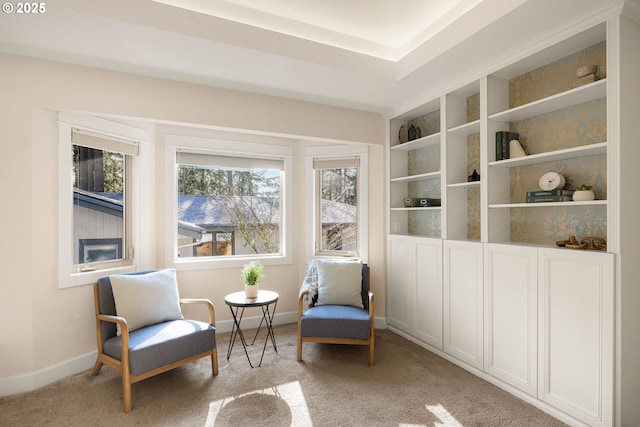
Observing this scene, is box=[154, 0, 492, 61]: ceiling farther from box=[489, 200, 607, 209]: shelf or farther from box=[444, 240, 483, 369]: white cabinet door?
box=[444, 240, 483, 369]: white cabinet door

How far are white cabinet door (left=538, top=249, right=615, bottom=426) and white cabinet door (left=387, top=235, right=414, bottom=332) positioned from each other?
55.6 inches

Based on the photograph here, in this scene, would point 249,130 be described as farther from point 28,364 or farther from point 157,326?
point 28,364

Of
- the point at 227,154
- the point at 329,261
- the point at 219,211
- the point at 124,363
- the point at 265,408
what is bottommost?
the point at 265,408

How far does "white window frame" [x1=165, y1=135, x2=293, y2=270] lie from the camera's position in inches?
142

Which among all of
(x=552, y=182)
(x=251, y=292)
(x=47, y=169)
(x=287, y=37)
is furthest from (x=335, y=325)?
(x=47, y=169)

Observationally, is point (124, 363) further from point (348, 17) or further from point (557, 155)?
point (557, 155)

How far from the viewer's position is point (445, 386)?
262cm

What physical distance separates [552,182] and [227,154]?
10.5 feet

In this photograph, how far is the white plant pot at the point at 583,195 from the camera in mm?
2160

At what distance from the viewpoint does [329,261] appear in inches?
143

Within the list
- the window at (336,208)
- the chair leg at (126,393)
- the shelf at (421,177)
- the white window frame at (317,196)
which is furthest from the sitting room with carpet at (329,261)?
the window at (336,208)

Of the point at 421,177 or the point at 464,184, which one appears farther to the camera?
the point at 421,177

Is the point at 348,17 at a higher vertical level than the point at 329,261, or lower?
higher

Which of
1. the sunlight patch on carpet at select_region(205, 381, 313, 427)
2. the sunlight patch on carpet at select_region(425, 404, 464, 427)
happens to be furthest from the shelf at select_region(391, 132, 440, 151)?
the sunlight patch on carpet at select_region(205, 381, 313, 427)
